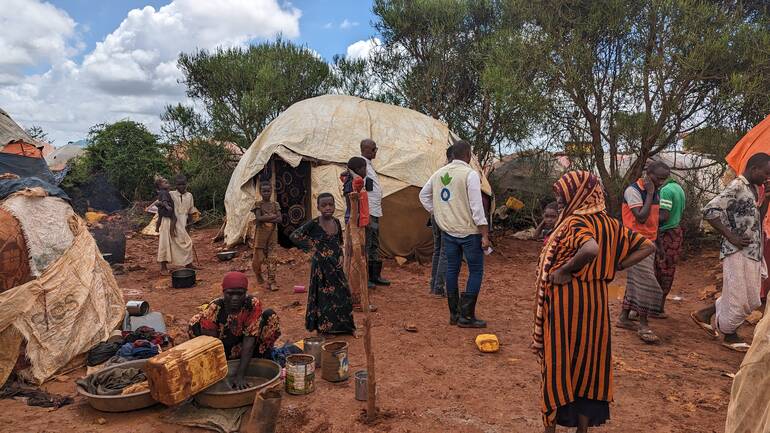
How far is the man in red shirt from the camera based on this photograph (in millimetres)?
4793

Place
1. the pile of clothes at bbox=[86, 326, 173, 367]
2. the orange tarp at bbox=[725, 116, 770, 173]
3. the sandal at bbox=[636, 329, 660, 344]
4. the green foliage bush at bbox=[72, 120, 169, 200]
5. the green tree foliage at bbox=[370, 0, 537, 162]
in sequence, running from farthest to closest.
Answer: the green foliage bush at bbox=[72, 120, 169, 200] < the green tree foliage at bbox=[370, 0, 537, 162] < the orange tarp at bbox=[725, 116, 770, 173] < the sandal at bbox=[636, 329, 660, 344] < the pile of clothes at bbox=[86, 326, 173, 367]

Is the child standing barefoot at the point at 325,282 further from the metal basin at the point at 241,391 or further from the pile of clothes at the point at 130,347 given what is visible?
the pile of clothes at the point at 130,347

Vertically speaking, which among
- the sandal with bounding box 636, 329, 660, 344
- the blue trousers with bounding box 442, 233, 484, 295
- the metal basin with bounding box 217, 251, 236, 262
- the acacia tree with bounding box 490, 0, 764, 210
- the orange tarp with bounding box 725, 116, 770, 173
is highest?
the acacia tree with bounding box 490, 0, 764, 210

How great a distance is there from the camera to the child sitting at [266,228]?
660 centimetres

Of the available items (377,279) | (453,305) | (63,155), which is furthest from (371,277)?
(63,155)

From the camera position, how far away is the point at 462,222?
16.0ft

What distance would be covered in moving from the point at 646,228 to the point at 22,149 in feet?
35.9

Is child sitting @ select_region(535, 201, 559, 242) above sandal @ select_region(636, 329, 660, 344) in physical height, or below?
above

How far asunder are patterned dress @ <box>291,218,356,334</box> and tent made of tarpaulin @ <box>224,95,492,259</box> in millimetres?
3698

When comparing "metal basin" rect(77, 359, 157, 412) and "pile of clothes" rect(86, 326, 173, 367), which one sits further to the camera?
"pile of clothes" rect(86, 326, 173, 367)

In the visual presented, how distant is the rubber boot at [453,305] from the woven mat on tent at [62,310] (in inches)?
124

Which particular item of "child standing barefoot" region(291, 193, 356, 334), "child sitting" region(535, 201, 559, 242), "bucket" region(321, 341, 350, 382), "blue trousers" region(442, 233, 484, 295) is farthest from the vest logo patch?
"bucket" region(321, 341, 350, 382)

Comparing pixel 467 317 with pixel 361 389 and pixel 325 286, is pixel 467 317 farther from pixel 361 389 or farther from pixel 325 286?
pixel 361 389

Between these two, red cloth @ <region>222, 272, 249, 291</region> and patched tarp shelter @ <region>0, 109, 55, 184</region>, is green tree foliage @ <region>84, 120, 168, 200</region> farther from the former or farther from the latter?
red cloth @ <region>222, 272, 249, 291</region>
